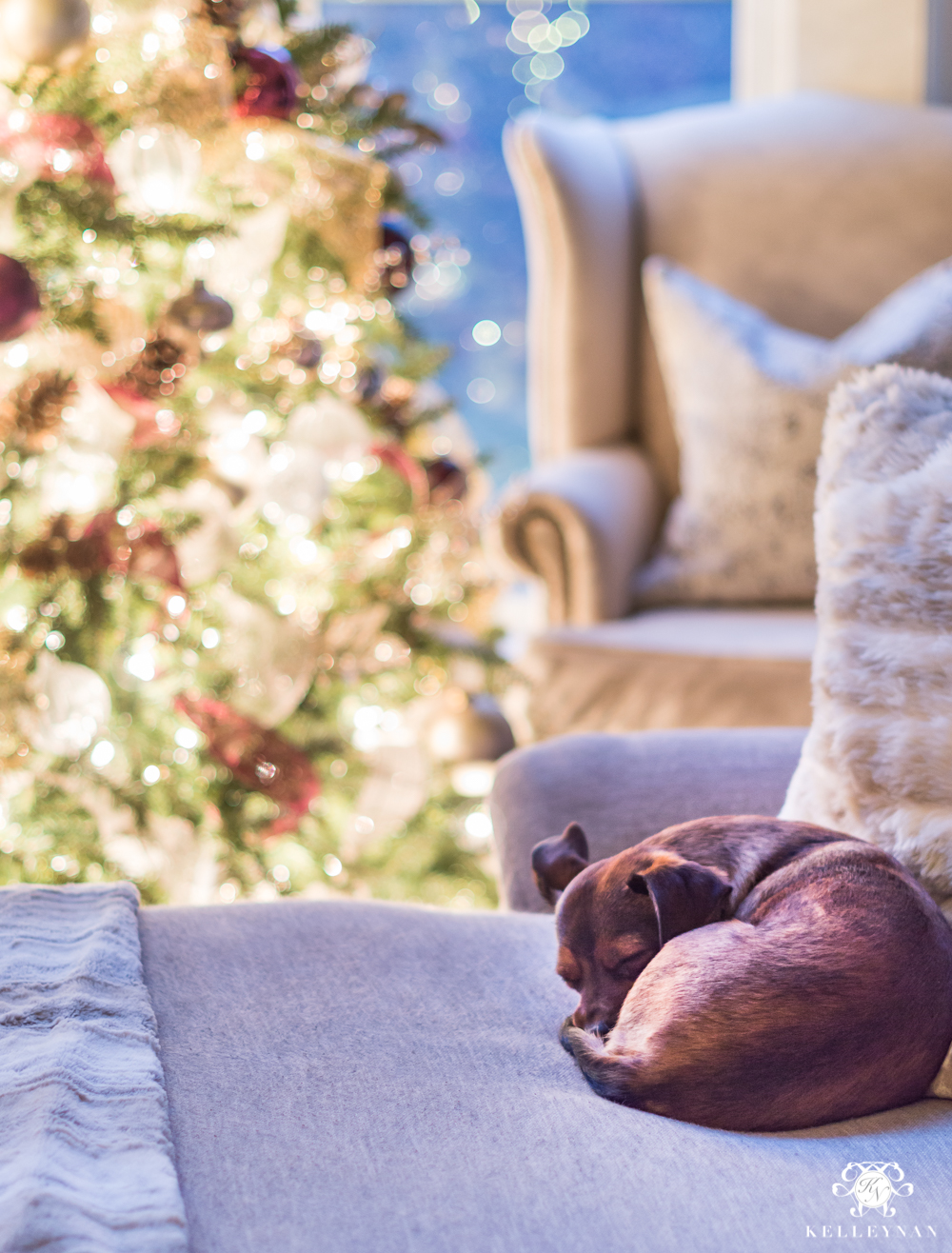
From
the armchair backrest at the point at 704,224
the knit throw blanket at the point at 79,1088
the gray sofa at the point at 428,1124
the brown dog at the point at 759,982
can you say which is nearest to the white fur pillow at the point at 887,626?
the brown dog at the point at 759,982

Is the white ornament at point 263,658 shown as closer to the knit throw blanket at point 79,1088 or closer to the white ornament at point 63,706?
the white ornament at point 63,706

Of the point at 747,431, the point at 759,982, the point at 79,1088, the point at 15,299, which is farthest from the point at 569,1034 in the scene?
the point at 747,431

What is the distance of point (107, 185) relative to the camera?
3.64 ft

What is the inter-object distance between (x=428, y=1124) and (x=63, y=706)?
720mm

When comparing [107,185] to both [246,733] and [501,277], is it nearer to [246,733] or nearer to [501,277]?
[246,733]

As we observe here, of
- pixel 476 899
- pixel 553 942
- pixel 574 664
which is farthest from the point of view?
pixel 476 899

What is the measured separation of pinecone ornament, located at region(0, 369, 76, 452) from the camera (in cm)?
105

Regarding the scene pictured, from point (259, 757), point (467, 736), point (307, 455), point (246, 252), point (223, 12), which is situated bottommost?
point (467, 736)

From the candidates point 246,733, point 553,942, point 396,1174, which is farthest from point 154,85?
point 396,1174

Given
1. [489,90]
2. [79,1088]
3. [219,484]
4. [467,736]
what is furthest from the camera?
[489,90]

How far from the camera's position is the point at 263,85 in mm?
1188

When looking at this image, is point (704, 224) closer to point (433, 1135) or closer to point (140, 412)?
point (140, 412)

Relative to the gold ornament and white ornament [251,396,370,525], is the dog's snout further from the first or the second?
the gold ornament

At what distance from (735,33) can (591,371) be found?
111 cm
